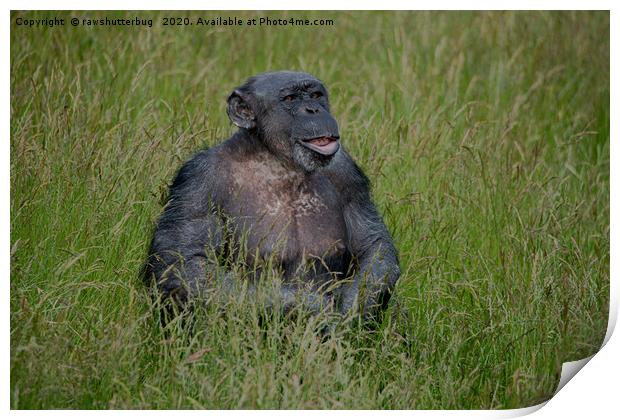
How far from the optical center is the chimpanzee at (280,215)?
4449mm

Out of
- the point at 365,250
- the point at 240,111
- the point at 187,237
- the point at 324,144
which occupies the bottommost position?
the point at 365,250

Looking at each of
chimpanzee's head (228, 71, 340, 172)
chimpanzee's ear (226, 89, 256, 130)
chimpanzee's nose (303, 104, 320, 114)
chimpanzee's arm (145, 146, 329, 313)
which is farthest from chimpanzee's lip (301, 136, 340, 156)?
chimpanzee's arm (145, 146, 329, 313)

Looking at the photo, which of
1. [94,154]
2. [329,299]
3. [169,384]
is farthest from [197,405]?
[94,154]

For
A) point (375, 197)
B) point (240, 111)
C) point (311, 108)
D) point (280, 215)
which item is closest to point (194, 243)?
point (280, 215)

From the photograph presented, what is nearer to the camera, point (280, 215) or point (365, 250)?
point (280, 215)

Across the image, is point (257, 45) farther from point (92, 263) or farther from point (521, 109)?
point (92, 263)

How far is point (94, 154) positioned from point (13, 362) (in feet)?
4.15

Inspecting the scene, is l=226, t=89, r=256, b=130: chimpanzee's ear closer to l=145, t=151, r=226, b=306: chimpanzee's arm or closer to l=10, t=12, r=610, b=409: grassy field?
l=145, t=151, r=226, b=306: chimpanzee's arm

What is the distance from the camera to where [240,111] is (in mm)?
4691

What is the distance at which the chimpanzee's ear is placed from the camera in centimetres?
467

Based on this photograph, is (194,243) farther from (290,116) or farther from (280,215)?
(290,116)

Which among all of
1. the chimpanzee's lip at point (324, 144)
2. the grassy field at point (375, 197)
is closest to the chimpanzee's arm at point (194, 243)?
the grassy field at point (375, 197)

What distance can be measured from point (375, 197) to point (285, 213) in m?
1.27

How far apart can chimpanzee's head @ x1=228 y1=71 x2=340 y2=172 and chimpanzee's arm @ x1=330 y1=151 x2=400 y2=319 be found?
28 cm
